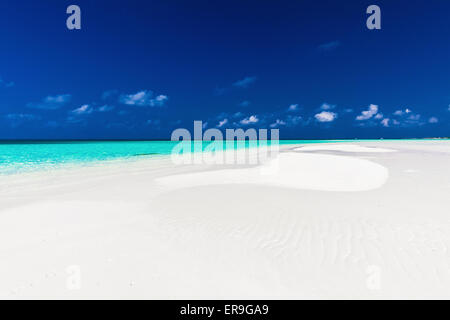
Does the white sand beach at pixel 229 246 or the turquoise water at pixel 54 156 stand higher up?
the turquoise water at pixel 54 156

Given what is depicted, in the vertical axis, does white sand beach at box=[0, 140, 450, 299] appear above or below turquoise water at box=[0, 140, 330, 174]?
below

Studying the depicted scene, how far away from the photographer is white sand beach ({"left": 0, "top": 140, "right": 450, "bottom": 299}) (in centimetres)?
286

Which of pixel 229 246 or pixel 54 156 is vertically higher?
pixel 54 156

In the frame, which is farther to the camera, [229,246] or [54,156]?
[54,156]

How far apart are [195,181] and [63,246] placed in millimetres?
6084

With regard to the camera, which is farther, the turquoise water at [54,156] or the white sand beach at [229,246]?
the turquoise water at [54,156]

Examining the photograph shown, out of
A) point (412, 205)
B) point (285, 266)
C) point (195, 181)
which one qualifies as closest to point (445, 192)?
point (412, 205)

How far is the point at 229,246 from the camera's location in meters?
3.89

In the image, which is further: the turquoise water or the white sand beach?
the turquoise water

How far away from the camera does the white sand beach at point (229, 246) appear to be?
2.86 meters
